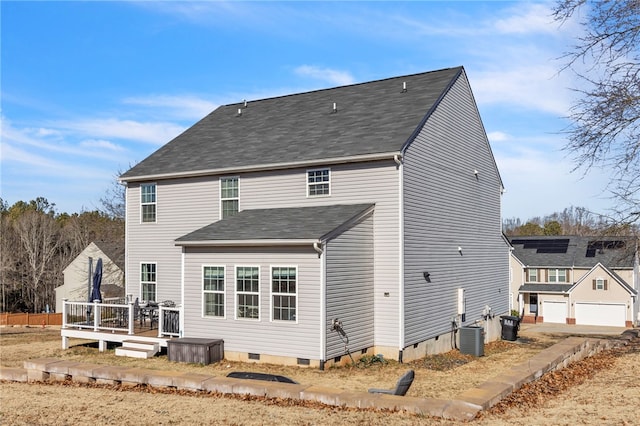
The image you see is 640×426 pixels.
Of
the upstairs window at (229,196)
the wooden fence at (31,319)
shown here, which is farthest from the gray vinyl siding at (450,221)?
the wooden fence at (31,319)

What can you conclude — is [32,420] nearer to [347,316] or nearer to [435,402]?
[435,402]

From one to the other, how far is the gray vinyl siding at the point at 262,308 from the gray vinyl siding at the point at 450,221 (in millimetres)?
3488

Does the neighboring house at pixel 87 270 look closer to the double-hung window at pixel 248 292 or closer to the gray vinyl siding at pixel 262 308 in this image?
the gray vinyl siding at pixel 262 308

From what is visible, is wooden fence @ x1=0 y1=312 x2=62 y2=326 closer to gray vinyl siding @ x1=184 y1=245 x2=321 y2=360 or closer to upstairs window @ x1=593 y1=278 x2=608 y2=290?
gray vinyl siding @ x1=184 y1=245 x2=321 y2=360

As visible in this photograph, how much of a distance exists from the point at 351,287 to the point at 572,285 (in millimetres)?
40558

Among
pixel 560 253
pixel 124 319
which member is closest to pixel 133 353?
pixel 124 319

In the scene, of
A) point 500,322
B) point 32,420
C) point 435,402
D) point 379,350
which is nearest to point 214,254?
point 379,350

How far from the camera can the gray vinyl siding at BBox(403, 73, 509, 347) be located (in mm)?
18609

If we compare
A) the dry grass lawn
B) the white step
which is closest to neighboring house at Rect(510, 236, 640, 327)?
the dry grass lawn

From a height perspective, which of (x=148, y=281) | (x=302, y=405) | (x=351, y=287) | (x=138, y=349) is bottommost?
(x=138, y=349)

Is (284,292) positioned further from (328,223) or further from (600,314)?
(600,314)

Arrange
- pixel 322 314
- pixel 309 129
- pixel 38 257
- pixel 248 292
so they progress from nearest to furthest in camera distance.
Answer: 1. pixel 322 314
2. pixel 248 292
3. pixel 309 129
4. pixel 38 257

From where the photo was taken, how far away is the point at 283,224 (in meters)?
17.6

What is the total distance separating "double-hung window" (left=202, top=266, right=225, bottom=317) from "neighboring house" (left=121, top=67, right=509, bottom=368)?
47 millimetres
